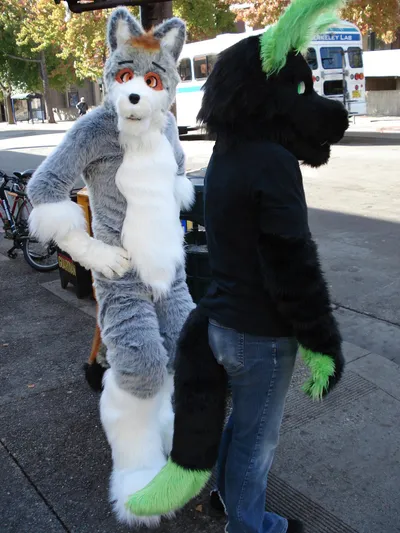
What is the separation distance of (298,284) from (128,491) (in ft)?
4.46

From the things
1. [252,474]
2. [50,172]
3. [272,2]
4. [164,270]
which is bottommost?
[252,474]

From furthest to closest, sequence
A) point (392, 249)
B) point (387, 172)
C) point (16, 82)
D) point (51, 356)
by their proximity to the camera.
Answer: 1. point (16, 82)
2. point (387, 172)
3. point (392, 249)
4. point (51, 356)

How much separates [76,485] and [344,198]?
7877 mm

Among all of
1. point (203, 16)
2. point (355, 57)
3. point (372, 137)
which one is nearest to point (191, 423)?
point (372, 137)

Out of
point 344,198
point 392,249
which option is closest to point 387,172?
point 344,198

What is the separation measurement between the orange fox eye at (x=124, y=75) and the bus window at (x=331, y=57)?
54.5 ft

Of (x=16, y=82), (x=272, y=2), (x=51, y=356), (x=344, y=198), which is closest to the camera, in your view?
(x=51, y=356)

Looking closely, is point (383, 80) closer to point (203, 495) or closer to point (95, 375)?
point (95, 375)

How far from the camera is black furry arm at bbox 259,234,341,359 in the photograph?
176 centimetres

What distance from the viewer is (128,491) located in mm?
2518

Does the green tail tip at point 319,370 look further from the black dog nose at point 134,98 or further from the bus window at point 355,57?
the bus window at point 355,57

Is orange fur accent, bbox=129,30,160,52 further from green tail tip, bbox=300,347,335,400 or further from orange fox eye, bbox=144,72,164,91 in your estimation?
green tail tip, bbox=300,347,335,400

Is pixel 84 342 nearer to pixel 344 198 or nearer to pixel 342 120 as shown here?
pixel 342 120

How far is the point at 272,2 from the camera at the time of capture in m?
19.4
